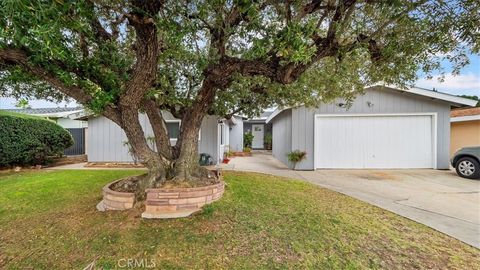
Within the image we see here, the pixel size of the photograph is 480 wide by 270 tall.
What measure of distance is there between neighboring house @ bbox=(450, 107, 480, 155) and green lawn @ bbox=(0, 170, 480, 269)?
1154cm

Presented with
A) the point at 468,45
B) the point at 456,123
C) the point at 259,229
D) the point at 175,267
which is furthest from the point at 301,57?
the point at 456,123

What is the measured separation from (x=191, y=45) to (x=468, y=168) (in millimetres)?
9898

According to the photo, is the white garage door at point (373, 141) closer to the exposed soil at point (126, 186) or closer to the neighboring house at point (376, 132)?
the neighboring house at point (376, 132)

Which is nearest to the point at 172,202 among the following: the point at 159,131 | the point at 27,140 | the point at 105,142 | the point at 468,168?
the point at 159,131

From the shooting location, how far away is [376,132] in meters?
10.0

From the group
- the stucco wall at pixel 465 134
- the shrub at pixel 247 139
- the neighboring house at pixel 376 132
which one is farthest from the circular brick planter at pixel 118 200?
the shrub at pixel 247 139

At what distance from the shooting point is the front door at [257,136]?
846 inches

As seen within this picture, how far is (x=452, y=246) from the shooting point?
335 cm

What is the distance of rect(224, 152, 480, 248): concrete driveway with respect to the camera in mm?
4195

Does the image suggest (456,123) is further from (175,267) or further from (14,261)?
(14,261)

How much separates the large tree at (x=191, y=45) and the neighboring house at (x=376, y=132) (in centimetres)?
492

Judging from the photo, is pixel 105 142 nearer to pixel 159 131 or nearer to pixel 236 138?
pixel 159 131

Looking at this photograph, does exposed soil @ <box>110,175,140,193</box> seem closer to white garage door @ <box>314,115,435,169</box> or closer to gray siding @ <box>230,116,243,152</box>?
white garage door @ <box>314,115,435,169</box>

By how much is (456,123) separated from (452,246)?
42.5 ft
